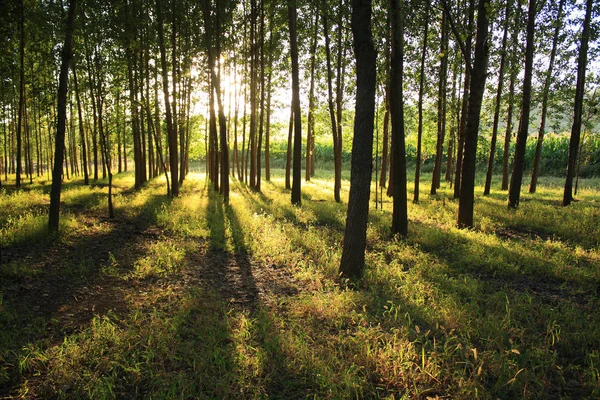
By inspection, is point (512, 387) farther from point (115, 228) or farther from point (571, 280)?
point (115, 228)

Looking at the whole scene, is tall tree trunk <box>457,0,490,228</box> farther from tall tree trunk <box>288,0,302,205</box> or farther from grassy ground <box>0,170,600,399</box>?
tall tree trunk <box>288,0,302,205</box>

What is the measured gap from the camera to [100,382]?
3.44 metres

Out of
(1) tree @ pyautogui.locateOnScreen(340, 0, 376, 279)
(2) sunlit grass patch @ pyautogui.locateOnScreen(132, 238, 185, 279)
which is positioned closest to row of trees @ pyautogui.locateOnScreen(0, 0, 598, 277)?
(1) tree @ pyautogui.locateOnScreen(340, 0, 376, 279)

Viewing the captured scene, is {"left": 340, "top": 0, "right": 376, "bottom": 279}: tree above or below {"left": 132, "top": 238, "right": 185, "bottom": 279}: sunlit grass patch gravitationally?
above

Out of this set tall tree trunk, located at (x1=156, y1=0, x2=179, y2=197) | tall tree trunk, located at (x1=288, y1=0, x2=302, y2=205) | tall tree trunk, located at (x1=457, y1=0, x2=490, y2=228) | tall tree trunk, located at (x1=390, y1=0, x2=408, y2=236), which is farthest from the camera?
tall tree trunk, located at (x1=156, y1=0, x2=179, y2=197)

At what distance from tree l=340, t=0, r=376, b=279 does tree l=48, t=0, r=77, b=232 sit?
24.6 ft

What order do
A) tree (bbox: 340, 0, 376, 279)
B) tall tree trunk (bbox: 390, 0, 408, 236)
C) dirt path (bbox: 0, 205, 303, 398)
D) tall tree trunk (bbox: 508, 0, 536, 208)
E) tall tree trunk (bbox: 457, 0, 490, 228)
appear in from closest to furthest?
dirt path (bbox: 0, 205, 303, 398) → tree (bbox: 340, 0, 376, 279) → tall tree trunk (bbox: 390, 0, 408, 236) → tall tree trunk (bbox: 457, 0, 490, 228) → tall tree trunk (bbox: 508, 0, 536, 208)

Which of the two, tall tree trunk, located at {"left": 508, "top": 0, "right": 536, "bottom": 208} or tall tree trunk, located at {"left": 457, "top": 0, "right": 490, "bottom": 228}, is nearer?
tall tree trunk, located at {"left": 457, "top": 0, "right": 490, "bottom": 228}

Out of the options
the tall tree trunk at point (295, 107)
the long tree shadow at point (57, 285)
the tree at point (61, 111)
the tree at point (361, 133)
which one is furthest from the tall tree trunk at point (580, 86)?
the tree at point (61, 111)

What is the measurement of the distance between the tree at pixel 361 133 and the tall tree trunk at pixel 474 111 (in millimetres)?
5943

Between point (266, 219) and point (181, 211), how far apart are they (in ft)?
12.1

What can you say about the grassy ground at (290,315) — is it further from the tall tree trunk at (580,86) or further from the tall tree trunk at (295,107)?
the tall tree trunk at (580,86)

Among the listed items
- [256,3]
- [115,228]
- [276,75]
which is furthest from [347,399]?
[276,75]

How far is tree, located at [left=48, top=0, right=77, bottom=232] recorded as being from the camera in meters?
8.45
